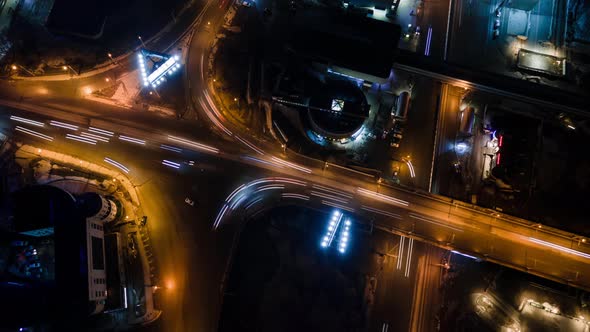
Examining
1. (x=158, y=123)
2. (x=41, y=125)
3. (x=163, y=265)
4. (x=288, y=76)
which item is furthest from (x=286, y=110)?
(x=41, y=125)

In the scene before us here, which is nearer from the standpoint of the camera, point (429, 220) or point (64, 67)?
point (429, 220)

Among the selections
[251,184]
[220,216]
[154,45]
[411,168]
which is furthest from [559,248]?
[154,45]

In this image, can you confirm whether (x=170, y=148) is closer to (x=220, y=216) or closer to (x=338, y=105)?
(x=220, y=216)

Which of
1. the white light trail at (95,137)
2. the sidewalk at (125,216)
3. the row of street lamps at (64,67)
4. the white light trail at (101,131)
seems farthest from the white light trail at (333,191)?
the row of street lamps at (64,67)

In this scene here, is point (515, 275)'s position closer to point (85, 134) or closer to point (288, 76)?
point (288, 76)

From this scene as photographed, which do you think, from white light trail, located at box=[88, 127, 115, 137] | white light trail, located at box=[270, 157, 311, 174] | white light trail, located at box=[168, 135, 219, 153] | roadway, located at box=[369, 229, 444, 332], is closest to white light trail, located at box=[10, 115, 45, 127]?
white light trail, located at box=[88, 127, 115, 137]

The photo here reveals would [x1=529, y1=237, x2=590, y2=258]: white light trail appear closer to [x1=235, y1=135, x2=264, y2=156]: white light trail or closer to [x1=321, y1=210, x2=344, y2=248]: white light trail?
[x1=321, y1=210, x2=344, y2=248]: white light trail

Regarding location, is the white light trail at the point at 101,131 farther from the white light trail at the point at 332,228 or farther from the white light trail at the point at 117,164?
the white light trail at the point at 332,228
